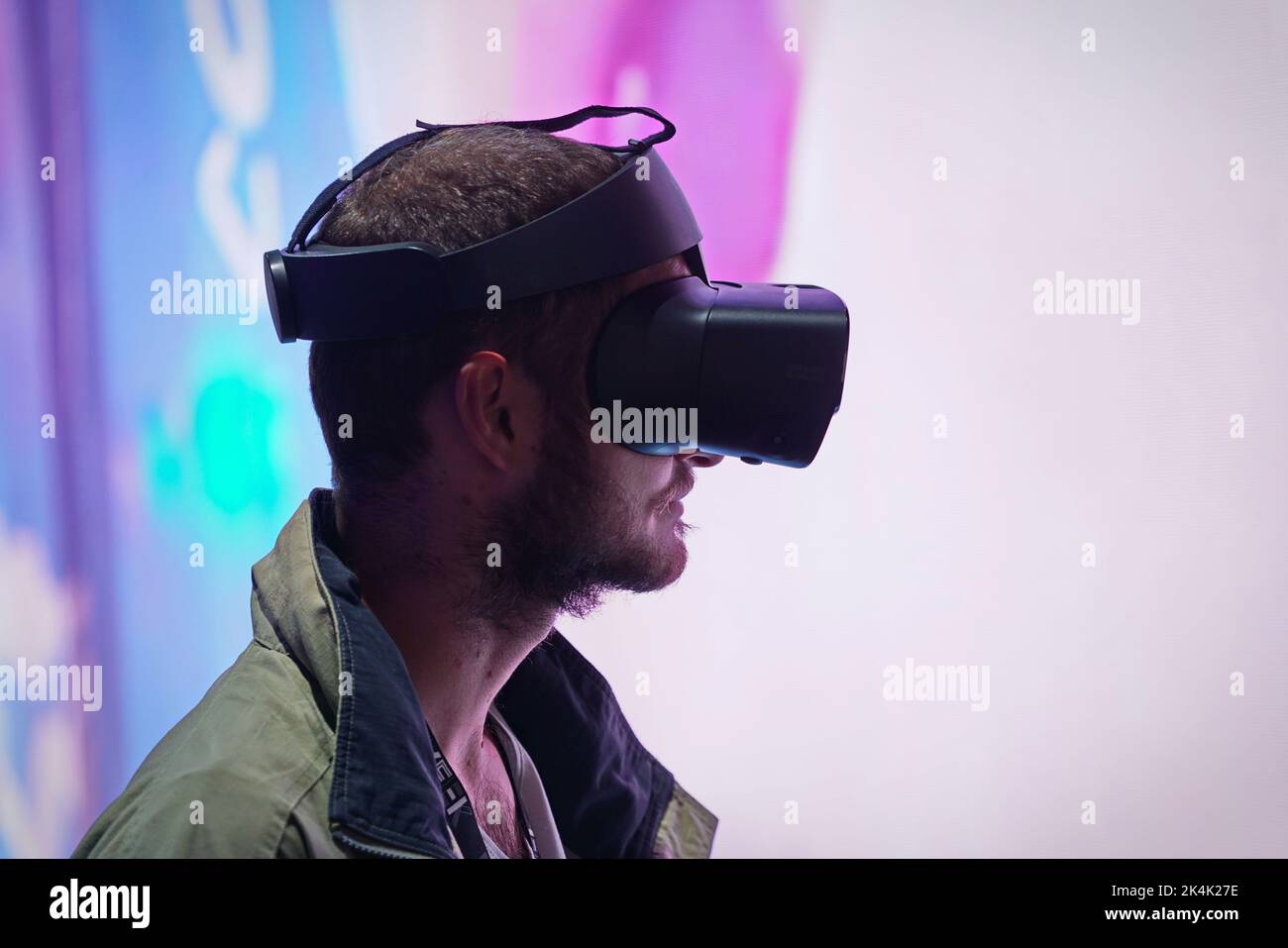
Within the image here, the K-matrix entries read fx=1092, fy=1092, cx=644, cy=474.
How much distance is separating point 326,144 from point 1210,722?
1.84 metres

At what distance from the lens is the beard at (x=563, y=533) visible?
99 cm

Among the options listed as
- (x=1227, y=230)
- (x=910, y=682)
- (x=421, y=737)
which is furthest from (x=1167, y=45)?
(x=421, y=737)

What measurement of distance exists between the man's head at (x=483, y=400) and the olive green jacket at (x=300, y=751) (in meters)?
0.09

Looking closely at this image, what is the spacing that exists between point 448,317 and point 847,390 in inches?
43.6

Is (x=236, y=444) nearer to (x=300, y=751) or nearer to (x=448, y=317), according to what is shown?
(x=448, y=317)

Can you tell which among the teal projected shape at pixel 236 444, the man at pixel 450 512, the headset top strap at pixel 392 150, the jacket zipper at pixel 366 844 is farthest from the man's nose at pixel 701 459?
the teal projected shape at pixel 236 444

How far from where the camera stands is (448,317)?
95cm

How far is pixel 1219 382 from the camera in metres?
1.95

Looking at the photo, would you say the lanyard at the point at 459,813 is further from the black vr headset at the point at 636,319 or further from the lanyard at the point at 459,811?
the black vr headset at the point at 636,319

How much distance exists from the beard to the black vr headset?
0.16ft

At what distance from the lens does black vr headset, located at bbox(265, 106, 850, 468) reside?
36.9 inches

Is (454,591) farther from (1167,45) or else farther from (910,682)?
(1167,45)

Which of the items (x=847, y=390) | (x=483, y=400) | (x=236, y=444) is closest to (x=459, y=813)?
(x=483, y=400)

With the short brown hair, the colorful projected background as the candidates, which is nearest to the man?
the short brown hair
